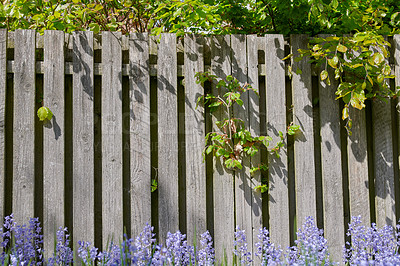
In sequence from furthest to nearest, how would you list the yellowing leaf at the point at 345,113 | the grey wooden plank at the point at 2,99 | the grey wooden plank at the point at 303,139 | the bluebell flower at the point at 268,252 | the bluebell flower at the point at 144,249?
the grey wooden plank at the point at 303,139, the yellowing leaf at the point at 345,113, the grey wooden plank at the point at 2,99, the bluebell flower at the point at 268,252, the bluebell flower at the point at 144,249

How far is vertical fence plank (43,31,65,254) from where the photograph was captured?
2.64m

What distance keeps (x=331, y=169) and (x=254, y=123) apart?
61 centimetres

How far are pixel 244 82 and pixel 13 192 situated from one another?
163 centimetres

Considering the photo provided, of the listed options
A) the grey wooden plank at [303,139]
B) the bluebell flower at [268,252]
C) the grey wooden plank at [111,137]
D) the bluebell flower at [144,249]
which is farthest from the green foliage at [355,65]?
the bluebell flower at [144,249]

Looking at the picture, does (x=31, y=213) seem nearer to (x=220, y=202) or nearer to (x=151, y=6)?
(x=220, y=202)

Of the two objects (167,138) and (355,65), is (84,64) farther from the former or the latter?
(355,65)

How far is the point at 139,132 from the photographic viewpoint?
273 cm

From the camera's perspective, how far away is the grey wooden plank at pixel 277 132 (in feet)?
9.18

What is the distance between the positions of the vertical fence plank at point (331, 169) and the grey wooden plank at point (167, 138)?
1.00 m

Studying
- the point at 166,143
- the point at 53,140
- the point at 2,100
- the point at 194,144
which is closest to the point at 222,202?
the point at 194,144

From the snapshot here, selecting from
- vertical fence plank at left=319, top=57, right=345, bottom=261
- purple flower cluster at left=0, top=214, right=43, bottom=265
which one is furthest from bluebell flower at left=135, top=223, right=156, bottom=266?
vertical fence plank at left=319, top=57, right=345, bottom=261

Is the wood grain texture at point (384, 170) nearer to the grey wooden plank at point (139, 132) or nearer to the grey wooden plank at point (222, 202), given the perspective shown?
the grey wooden plank at point (222, 202)

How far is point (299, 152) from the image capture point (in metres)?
2.85

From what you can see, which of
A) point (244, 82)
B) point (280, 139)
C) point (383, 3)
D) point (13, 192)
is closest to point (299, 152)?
point (280, 139)
